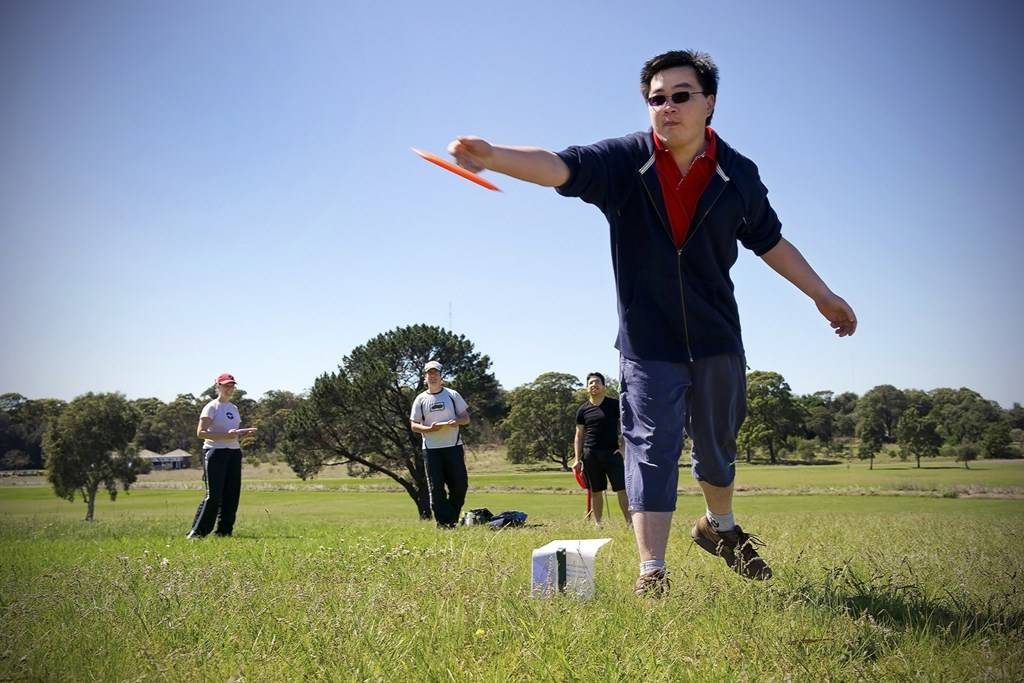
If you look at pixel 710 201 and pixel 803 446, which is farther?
pixel 803 446

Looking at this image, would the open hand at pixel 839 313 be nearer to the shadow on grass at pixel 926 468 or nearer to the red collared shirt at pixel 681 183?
the red collared shirt at pixel 681 183


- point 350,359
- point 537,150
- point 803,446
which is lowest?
point 803,446

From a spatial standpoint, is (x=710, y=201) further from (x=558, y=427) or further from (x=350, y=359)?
(x=558, y=427)

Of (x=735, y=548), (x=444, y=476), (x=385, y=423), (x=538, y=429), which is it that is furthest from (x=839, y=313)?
(x=538, y=429)

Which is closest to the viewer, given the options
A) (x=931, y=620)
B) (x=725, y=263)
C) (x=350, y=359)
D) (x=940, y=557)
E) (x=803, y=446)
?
(x=931, y=620)

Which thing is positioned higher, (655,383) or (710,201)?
(710,201)

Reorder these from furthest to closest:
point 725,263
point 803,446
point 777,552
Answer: point 803,446 < point 777,552 < point 725,263

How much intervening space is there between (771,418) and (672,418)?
276ft

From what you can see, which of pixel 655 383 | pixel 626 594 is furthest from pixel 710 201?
pixel 626 594

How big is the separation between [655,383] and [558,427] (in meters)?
65.0

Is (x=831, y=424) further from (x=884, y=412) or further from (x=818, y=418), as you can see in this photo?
(x=884, y=412)

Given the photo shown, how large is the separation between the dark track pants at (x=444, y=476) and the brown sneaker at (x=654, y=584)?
6.13 metres

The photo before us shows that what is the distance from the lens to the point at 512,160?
3.22 m

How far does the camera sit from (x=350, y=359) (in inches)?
2076
